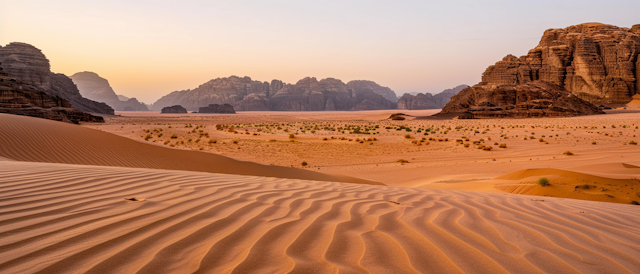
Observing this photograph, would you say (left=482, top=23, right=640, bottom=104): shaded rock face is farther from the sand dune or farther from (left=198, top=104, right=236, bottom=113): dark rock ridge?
(left=198, top=104, right=236, bottom=113): dark rock ridge

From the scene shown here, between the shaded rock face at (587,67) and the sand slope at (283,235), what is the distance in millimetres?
63991

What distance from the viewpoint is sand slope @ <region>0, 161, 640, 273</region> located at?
1890 millimetres

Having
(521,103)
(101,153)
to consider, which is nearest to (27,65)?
(101,153)

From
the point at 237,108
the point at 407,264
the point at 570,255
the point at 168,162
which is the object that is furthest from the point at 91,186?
the point at 237,108

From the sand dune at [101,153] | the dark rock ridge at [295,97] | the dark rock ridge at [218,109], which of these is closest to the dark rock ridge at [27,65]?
the dark rock ridge at [218,109]

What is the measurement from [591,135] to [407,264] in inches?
951

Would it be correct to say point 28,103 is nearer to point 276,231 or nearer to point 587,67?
point 276,231

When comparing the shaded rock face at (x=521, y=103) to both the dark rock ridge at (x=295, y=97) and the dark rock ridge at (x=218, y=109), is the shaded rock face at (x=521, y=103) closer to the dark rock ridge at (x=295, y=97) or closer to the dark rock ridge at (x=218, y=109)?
the dark rock ridge at (x=218, y=109)

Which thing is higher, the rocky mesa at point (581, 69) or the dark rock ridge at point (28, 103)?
the rocky mesa at point (581, 69)

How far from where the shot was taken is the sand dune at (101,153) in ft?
30.3

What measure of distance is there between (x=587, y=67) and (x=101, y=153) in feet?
241

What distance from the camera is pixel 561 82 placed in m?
63.9

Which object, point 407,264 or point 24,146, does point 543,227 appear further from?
point 24,146

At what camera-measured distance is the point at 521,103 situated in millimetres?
46906
